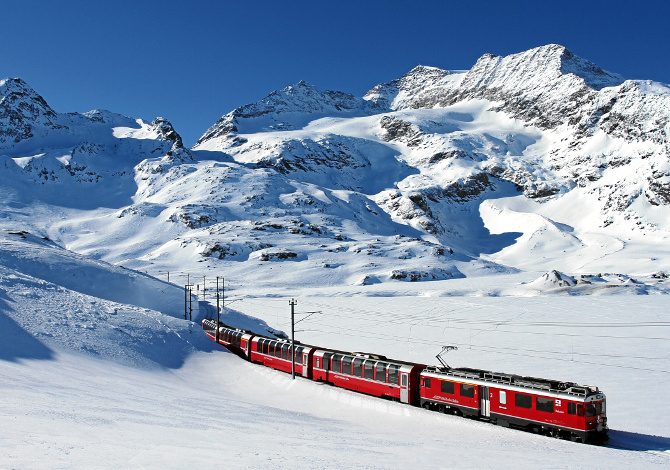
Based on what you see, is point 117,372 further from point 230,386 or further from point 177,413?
point 177,413

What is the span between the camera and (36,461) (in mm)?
12648

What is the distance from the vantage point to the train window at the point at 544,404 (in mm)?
28609

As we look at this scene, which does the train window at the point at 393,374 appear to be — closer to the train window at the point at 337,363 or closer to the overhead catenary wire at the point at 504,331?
the train window at the point at 337,363

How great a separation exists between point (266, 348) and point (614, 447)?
3043 centimetres

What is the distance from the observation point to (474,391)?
32.0 meters

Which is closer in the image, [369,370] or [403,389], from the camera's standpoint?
[403,389]

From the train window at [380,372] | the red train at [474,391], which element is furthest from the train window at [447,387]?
the train window at [380,372]

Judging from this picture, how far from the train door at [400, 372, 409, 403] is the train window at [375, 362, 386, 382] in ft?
5.17

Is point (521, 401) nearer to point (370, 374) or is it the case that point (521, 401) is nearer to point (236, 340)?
point (370, 374)

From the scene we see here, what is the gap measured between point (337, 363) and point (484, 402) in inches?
515

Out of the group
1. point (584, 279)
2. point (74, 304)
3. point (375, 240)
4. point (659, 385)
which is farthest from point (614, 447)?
point (375, 240)

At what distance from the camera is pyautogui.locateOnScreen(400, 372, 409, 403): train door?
36062 mm

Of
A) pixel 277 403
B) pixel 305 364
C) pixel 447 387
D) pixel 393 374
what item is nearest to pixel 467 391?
pixel 447 387

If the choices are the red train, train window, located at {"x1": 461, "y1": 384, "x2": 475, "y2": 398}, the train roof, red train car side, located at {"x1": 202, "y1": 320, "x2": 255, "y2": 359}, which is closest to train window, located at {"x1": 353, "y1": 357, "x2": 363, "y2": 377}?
the red train
